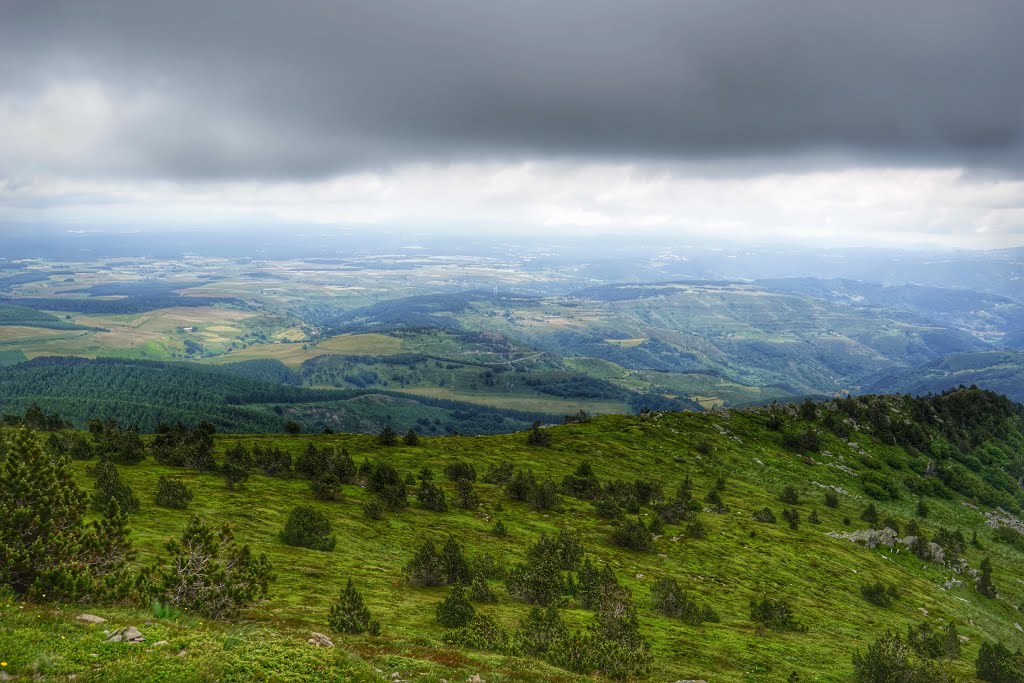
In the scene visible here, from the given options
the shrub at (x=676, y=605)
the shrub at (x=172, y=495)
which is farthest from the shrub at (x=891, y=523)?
the shrub at (x=172, y=495)

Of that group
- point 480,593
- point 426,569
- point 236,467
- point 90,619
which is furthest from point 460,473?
point 90,619

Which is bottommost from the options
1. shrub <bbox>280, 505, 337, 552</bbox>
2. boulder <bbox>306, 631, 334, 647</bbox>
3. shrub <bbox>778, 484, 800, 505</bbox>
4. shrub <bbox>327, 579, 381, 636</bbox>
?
shrub <bbox>778, 484, 800, 505</bbox>

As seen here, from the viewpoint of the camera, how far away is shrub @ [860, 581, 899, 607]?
67.3 m

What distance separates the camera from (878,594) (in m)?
67.9

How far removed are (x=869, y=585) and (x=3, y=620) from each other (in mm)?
87453

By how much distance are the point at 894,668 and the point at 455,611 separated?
33048mm

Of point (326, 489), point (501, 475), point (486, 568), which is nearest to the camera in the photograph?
point (486, 568)

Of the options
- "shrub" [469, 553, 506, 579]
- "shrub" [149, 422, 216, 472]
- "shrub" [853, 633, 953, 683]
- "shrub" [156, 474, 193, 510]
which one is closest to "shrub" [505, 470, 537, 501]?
"shrub" [469, 553, 506, 579]

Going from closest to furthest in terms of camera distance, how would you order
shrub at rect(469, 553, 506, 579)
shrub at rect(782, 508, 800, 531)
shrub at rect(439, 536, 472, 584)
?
1. shrub at rect(439, 536, 472, 584)
2. shrub at rect(469, 553, 506, 579)
3. shrub at rect(782, 508, 800, 531)

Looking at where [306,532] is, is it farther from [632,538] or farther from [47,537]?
[632,538]

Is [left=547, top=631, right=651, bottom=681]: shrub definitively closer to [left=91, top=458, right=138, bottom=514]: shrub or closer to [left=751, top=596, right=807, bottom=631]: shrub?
[left=751, top=596, right=807, bottom=631]: shrub

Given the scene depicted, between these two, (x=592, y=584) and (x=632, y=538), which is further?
(x=632, y=538)

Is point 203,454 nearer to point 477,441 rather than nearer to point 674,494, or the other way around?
point 477,441

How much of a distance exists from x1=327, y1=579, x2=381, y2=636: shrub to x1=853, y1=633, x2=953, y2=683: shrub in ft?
122
